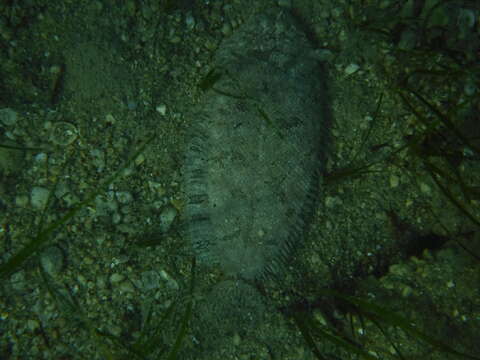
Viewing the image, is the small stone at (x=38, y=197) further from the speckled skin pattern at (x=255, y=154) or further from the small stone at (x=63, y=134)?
the speckled skin pattern at (x=255, y=154)

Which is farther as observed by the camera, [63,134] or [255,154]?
[63,134]

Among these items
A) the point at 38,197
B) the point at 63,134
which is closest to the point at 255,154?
the point at 63,134

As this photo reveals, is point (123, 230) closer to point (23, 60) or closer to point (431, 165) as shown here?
point (23, 60)

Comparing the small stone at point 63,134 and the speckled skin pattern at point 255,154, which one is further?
the small stone at point 63,134

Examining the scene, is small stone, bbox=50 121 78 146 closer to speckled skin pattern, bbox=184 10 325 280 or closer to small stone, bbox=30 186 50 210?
small stone, bbox=30 186 50 210

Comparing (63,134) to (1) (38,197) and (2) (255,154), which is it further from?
(2) (255,154)

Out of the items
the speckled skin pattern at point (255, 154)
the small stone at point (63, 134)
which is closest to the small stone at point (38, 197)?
the small stone at point (63, 134)
